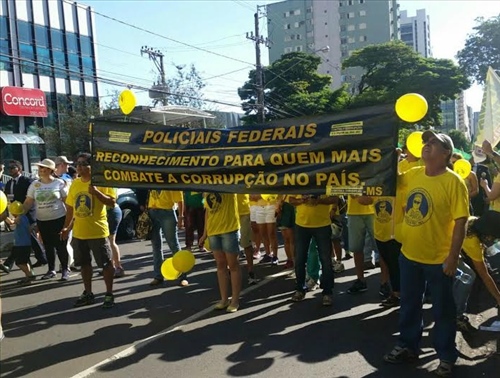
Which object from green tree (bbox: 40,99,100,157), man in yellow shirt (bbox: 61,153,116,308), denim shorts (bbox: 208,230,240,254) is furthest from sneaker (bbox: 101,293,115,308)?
green tree (bbox: 40,99,100,157)

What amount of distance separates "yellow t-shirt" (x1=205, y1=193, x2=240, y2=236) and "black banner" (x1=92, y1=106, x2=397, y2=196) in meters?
0.63

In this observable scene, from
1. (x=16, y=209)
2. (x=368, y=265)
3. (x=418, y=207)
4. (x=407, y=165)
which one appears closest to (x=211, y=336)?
(x=418, y=207)

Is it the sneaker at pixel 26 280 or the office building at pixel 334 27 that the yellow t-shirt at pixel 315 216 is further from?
the office building at pixel 334 27

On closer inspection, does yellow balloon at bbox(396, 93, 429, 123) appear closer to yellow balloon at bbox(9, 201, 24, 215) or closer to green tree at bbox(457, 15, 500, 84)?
yellow balloon at bbox(9, 201, 24, 215)

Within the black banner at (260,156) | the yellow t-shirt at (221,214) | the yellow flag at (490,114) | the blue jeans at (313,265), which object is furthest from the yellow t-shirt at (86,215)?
the yellow flag at (490,114)

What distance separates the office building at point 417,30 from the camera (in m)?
131

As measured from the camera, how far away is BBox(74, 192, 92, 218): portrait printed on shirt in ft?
19.3

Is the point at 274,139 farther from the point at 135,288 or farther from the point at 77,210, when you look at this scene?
the point at 135,288

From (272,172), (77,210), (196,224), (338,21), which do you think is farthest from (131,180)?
(338,21)

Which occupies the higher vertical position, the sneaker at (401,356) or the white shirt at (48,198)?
the white shirt at (48,198)

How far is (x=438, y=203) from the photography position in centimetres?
367

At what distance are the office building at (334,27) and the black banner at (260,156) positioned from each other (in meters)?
81.6

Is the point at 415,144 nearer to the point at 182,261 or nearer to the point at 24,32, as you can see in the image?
the point at 182,261

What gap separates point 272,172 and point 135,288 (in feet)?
10.9
